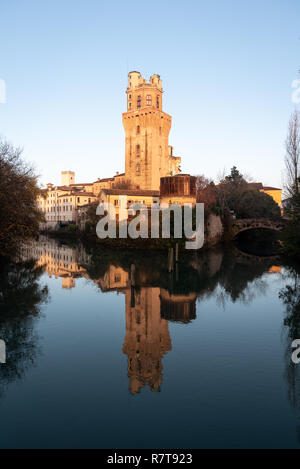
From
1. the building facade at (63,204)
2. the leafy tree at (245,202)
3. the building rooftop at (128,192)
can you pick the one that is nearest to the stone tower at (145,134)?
the building rooftop at (128,192)

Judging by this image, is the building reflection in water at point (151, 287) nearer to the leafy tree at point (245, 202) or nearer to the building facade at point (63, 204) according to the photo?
the leafy tree at point (245, 202)

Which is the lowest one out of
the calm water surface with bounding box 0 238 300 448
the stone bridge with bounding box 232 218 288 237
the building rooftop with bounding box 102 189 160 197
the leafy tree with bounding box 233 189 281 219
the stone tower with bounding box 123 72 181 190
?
the calm water surface with bounding box 0 238 300 448

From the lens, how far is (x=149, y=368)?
33.1 feet

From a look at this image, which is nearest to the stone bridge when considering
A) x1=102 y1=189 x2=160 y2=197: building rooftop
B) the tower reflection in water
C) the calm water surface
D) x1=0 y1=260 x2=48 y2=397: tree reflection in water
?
x1=102 y1=189 x2=160 y2=197: building rooftop

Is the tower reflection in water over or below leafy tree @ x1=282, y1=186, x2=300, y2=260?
below

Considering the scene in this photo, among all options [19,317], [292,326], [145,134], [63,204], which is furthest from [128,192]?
[292,326]

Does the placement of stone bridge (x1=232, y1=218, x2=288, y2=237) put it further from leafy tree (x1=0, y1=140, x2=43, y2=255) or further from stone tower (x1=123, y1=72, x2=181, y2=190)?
leafy tree (x1=0, y1=140, x2=43, y2=255)

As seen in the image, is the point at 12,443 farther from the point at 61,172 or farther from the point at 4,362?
the point at 61,172

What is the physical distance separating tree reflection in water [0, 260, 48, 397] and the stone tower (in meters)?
49.3

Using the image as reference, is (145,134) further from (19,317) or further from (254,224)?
(19,317)

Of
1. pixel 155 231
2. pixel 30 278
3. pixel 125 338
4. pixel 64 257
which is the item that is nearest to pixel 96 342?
pixel 125 338

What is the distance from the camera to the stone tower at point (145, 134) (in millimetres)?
72562

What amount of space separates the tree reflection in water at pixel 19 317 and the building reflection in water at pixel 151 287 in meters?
2.63

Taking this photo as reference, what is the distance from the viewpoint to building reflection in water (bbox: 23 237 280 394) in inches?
434
